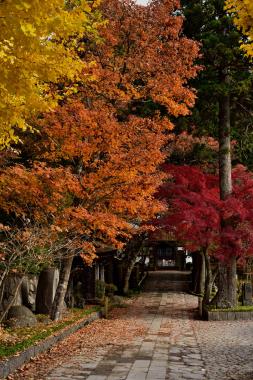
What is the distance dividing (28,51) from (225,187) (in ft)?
44.4

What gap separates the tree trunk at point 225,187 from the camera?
19062 millimetres

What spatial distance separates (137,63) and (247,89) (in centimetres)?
537

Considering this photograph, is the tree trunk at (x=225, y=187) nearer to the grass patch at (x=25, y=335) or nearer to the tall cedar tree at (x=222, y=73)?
the tall cedar tree at (x=222, y=73)

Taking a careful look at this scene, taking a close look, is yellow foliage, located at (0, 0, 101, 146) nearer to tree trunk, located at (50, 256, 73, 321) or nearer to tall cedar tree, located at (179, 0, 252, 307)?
tree trunk, located at (50, 256, 73, 321)

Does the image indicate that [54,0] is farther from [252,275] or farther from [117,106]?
[252,275]

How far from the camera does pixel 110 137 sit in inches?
571

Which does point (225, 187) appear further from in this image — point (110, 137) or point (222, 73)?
point (110, 137)

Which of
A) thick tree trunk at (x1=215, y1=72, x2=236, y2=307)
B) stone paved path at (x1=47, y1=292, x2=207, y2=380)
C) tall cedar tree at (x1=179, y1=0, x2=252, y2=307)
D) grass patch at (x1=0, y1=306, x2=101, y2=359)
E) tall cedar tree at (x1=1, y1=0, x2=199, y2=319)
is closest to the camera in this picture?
stone paved path at (x1=47, y1=292, x2=207, y2=380)

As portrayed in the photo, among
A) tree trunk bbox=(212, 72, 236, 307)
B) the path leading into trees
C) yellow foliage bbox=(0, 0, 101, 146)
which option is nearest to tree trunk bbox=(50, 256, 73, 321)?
the path leading into trees

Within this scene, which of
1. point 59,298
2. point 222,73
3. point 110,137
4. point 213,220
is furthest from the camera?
point 222,73

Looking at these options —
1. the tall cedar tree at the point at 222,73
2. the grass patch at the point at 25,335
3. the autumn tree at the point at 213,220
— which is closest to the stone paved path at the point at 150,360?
the grass patch at the point at 25,335

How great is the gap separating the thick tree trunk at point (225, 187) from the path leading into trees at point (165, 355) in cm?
210

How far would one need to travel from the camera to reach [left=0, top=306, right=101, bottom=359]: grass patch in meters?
9.80

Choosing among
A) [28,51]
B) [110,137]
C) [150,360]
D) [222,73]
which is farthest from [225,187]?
[28,51]
